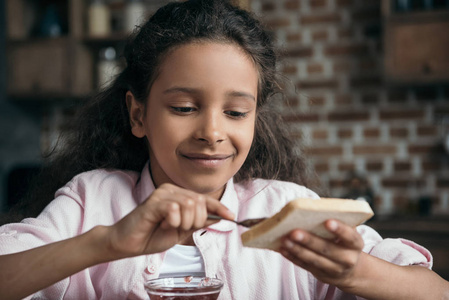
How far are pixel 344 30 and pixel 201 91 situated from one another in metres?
2.05

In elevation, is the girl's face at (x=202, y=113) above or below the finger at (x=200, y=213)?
above

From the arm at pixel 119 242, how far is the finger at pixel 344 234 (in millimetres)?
149

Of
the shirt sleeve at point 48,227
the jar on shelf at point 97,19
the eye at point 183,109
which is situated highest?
the jar on shelf at point 97,19

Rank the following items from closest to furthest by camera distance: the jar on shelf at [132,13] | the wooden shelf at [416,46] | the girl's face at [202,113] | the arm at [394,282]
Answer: the arm at [394,282]
the girl's face at [202,113]
the wooden shelf at [416,46]
the jar on shelf at [132,13]

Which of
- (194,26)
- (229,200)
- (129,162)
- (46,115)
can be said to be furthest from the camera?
(46,115)

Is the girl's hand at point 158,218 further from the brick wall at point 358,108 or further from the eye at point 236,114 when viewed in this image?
the brick wall at point 358,108

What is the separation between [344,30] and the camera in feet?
9.56

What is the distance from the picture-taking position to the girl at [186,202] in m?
0.84

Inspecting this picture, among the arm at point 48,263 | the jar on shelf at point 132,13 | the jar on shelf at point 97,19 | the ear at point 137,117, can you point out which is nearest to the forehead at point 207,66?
the ear at point 137,117

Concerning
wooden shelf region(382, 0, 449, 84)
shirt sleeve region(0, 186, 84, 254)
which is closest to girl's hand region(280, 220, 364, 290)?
shirt sleeve region(0, 186, 84, 254)

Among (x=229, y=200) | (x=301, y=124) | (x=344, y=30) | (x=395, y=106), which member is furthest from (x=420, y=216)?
(x=229, y=200)

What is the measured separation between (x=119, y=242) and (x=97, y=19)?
2625 millimetres

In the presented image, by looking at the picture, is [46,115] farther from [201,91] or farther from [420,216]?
[201,91]

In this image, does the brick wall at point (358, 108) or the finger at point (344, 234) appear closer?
the finger at point (344, 234)
